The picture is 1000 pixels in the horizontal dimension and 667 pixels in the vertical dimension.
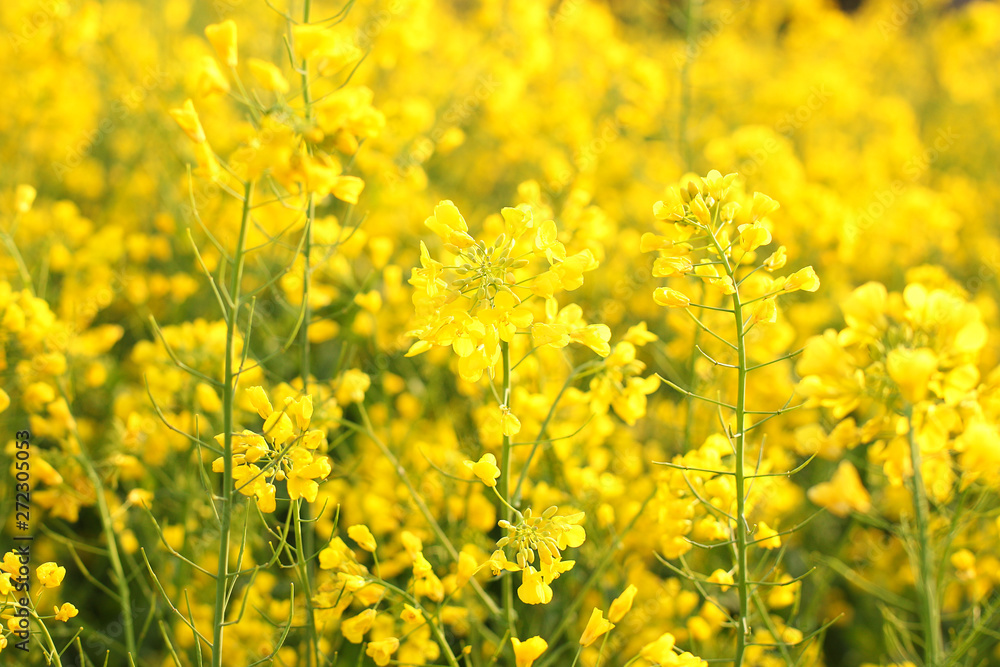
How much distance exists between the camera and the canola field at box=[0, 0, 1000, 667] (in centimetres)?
130

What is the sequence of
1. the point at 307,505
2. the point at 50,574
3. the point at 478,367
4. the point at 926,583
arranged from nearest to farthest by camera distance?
the point at 478,367
the point at 50,574
the point at 926,583
the point at 307,505

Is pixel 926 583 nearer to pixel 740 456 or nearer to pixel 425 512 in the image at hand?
pixel 740 456

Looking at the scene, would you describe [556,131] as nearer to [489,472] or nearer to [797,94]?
[797,94]

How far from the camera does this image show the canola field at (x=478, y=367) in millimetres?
1301

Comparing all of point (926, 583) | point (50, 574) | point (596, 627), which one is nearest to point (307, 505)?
point (50, 574)

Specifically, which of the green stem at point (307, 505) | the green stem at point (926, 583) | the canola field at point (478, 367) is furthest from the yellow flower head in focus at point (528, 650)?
the green stem at point (926, 583)

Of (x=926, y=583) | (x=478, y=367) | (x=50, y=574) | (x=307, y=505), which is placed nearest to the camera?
(x=478, y=367)

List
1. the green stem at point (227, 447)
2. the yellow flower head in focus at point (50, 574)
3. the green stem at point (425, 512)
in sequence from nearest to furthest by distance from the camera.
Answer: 1. the green stem at point (227, 447)
2. the yellow flower head in focus at point (50, 574)
3. the green stem at point (425, 512)

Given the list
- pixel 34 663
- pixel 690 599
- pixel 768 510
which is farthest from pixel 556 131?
pixel 34 663

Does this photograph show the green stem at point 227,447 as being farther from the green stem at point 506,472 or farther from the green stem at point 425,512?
the green stem at point 506,472

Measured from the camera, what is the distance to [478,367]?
4.09 ft

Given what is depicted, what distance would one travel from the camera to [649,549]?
212 cm

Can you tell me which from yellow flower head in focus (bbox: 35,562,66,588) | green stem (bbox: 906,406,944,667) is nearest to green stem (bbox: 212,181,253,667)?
yellow flower head in focus (bbox: 35,562,66,588)

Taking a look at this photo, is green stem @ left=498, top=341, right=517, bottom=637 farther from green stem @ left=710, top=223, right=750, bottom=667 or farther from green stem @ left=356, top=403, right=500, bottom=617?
green stem @ left=710, top=223, right=750, bottom=667
